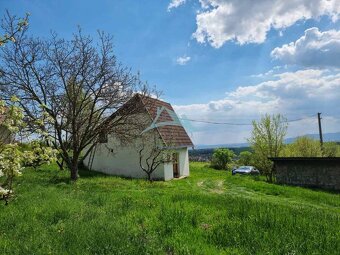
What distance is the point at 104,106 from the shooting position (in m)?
21.2

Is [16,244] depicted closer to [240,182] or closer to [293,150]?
[240,182]

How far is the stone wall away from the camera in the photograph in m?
22.6

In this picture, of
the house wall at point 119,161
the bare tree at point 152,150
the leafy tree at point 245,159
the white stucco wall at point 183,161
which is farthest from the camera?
the leafy tree at point 245,159

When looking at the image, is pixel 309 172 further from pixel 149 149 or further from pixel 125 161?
pixel 125 161

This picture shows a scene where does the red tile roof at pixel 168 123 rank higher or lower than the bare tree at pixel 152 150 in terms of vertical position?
higher

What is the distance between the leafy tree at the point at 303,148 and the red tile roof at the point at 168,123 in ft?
41.0

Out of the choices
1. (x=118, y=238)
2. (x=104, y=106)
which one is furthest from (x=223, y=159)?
(x=118, y=238)

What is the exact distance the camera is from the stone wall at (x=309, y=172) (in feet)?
74.0

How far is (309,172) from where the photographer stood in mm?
23547

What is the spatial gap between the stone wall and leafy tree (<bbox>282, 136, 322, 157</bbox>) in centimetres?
1207

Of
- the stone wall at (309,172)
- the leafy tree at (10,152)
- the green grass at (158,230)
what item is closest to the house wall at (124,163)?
the stone wall at (309,172)

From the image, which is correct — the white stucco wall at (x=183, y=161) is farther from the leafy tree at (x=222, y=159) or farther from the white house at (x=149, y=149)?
the leafy tree at (x=222, y=159)

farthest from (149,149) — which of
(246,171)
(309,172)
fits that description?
(246,171)

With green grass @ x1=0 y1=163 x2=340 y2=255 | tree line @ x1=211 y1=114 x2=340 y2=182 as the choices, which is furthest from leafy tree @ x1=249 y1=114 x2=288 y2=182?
green grass @ x1=0 y1=163 x2=340 y2=255
